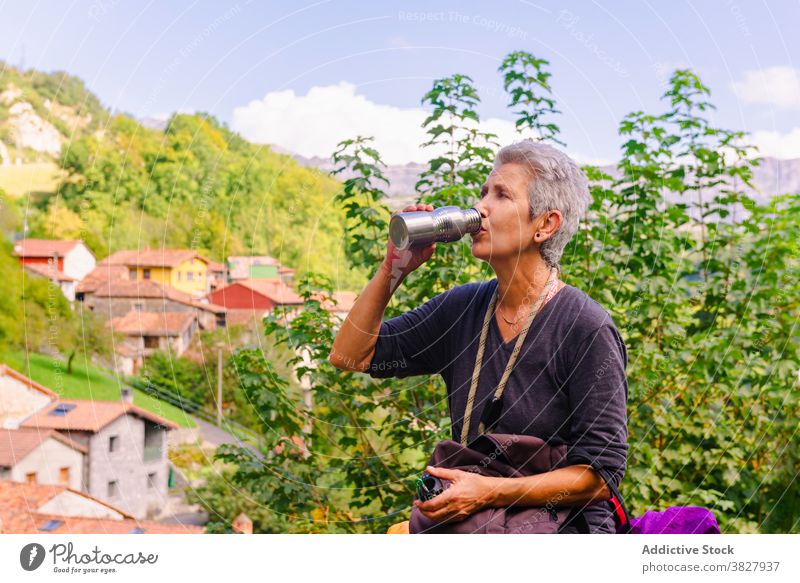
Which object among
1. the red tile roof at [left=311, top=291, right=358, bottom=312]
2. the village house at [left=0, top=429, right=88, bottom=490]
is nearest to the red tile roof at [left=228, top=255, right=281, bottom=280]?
the red tile roof at [left=311, top=291, right=358, bottom=312]

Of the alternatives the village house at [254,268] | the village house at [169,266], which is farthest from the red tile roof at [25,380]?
the village house at [254,268]

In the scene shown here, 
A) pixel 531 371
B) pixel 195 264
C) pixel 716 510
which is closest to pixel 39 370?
pixel 195 264

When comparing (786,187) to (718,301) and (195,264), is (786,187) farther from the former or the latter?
(195,264)

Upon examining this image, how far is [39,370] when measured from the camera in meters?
2.69

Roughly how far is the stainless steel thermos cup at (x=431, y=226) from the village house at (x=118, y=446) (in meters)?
1.47

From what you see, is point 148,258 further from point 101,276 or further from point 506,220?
point 506,220

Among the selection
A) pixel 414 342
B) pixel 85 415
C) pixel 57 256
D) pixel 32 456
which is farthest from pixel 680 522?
pixel 32 456

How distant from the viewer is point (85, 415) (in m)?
2.73

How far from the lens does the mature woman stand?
1.64 m

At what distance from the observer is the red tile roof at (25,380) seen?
270cm

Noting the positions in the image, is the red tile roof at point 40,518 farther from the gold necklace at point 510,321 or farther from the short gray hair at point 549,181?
the short gray hair at point 549,181

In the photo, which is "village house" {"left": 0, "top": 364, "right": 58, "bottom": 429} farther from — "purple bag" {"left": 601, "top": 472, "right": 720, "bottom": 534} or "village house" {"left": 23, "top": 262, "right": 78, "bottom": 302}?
"purple bag" {"left": 601, "top": 472, "right": 720, "bottom": 534}

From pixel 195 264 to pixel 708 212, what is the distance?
6.27 feet
